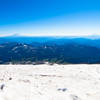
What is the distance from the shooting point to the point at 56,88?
30.1 feet

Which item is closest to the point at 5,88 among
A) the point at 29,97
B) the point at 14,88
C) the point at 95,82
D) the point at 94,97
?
the point at 14,88

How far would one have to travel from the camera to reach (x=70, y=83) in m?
10.3

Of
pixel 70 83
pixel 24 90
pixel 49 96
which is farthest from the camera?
pixel 70 83

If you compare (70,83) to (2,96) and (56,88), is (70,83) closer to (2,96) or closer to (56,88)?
(56,88)

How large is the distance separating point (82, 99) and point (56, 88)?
196 centimetres

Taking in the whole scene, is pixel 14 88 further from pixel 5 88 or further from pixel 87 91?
pixel 87 91

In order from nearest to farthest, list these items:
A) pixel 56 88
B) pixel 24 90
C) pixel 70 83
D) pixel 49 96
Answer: pixel 49 96, pixel 24 90, pixel 56 88, pixel 70 83

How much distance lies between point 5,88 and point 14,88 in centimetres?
47

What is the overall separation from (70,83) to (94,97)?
2602mm

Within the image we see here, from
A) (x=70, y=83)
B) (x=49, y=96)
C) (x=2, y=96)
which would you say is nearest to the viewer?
(x=2, y=96)

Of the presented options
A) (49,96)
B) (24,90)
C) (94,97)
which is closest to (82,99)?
(94,97)

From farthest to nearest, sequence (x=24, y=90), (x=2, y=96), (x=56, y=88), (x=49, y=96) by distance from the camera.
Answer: (x=56, y=88)
(x=24, y=90)
(x=49, y=96)
(x=2, y=96)

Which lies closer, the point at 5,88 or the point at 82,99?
the point at 82,99

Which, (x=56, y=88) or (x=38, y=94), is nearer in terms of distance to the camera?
(x=38, y=94)
